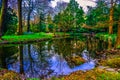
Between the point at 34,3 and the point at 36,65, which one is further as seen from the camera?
the point at 34,3

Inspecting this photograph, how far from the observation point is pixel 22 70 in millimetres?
13859

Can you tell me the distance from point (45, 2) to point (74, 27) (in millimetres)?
11292

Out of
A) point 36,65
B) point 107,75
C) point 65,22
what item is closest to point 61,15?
point 65,22

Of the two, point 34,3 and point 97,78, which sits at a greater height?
point 34,3

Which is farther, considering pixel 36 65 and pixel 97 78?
pixel 36 65

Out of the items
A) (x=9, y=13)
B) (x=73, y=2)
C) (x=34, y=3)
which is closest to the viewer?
(x=9, y=13)

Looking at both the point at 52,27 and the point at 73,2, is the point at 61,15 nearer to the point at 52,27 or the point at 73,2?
the point at 52,27

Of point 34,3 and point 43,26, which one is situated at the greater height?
point 34,3

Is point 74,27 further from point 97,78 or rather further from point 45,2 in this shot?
point 97,78

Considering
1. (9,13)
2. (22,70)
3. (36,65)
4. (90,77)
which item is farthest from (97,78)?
(9,13)

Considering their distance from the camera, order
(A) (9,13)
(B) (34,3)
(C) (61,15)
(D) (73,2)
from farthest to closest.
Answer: (D) (73,2), (C) (61,15), (B) (34,3), (A) (9,13)

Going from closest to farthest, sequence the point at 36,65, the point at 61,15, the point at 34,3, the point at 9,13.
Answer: the point at 36,65 < the point at 9,13 < the point at 34,3 < the point at 61,15

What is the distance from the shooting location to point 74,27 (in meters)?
75.4

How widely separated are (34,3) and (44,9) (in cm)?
868
